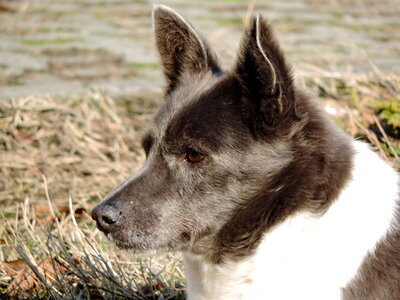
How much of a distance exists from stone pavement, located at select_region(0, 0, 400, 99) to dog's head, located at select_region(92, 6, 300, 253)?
416 centimetres

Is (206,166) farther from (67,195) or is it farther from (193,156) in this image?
(67,195)

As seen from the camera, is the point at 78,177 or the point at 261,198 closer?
the point at 261,198

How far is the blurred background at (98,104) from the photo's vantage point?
421cm

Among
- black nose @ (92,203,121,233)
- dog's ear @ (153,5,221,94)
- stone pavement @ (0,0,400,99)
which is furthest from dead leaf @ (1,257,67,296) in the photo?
stone pavement @ (0,0,400,99)

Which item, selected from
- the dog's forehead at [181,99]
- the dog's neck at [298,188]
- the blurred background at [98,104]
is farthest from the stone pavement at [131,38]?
the dog's neck at [298,188]

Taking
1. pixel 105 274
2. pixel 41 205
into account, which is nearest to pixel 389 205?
pixel 105 274

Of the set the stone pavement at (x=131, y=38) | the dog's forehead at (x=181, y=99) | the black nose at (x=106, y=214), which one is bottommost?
the stone pavement at (x=131, y=38)

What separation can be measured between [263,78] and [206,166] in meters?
0.50

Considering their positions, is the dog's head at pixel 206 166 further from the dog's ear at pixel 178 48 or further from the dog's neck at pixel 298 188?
the dog's ear at pixel 178 48

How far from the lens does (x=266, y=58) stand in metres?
2.96

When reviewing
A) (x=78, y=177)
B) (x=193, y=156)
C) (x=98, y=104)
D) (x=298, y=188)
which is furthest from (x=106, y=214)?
(x=98, y=104)

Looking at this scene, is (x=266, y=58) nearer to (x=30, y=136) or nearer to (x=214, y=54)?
(x=214, y=54)

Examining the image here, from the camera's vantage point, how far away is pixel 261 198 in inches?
126

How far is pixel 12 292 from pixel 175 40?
5.64 feet
